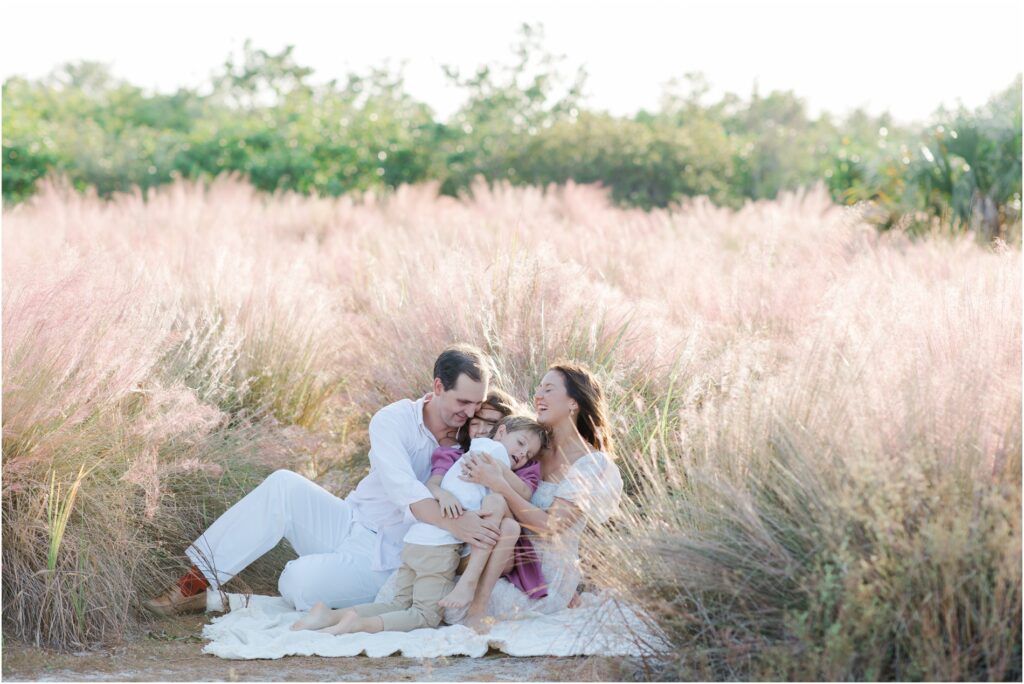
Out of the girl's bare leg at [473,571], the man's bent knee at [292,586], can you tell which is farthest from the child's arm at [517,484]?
the man's bent knee at [292,586]

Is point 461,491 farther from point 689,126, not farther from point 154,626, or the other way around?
point 689,126

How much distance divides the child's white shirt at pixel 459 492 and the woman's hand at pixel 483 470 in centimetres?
3

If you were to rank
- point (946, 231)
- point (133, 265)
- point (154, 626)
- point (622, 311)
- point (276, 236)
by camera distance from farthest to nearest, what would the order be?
A: point (276, 236) → point (946, 231) → point (133, 265) → point (622, 311) → point (154, 626)

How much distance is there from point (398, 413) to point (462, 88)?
56.6 feet

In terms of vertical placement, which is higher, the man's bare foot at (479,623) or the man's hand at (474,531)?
the man's hand at (474,531)

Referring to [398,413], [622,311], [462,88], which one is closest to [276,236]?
[622,311]

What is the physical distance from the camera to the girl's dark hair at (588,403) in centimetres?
514

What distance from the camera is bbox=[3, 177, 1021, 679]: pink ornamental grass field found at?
3.53 metres

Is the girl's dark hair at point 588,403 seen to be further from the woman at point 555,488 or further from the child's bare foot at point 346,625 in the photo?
the child's bare foot at point 346,625

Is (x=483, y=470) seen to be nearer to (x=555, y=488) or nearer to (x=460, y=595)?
(x=555, y=488)

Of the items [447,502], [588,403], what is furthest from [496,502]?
[588,403]

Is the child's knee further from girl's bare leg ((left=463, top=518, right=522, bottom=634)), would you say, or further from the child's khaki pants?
the child's khaki pants

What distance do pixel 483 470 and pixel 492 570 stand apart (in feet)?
1.44

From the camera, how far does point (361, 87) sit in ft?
88.2
